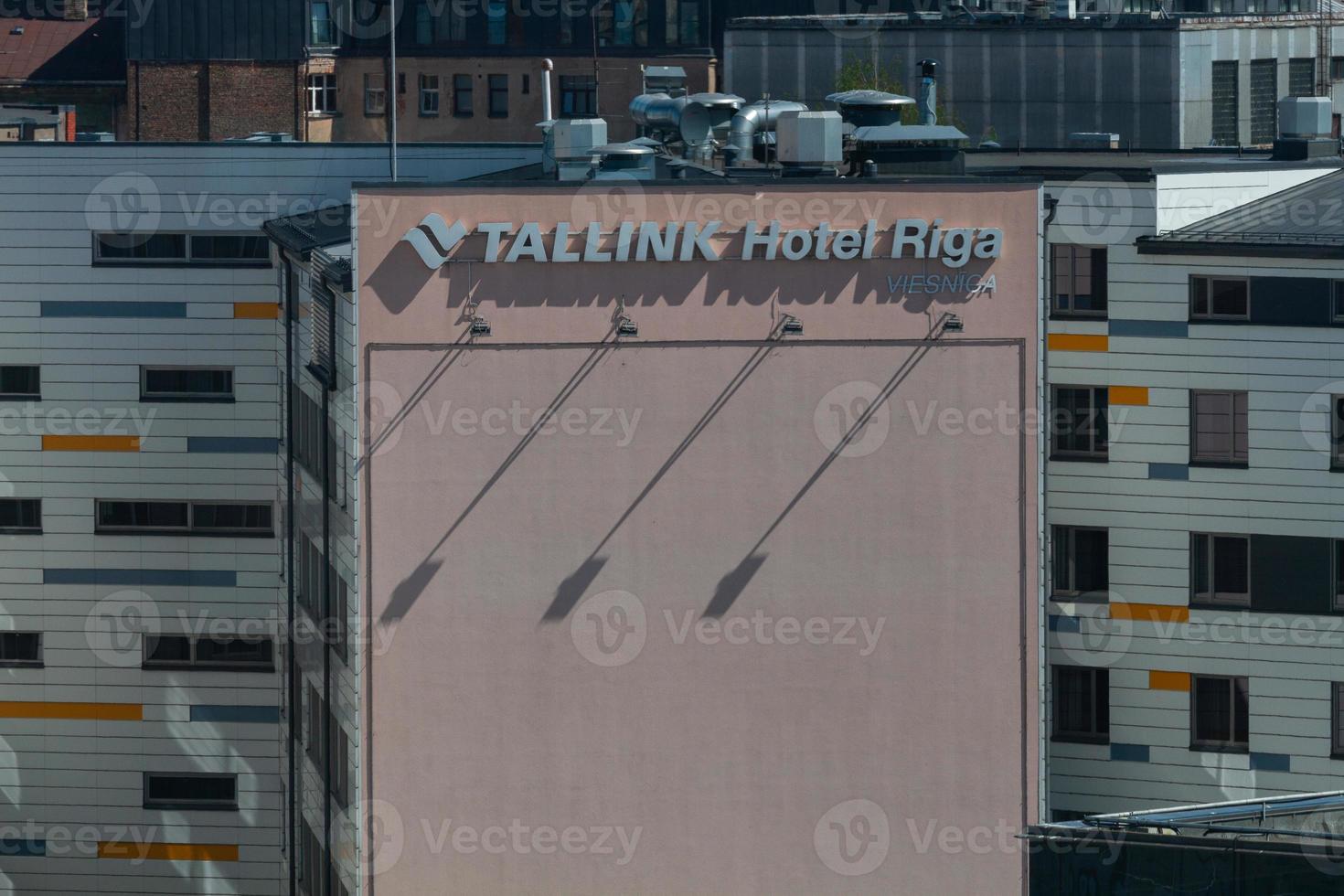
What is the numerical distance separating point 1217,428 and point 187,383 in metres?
19.8

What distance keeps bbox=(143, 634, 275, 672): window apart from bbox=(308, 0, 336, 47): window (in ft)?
207

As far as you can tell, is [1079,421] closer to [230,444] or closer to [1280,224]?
[1280,224]

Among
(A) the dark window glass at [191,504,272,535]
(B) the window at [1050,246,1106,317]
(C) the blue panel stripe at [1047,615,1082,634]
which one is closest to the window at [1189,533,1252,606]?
(C) the blue panel stripe at [1047,615,1082,634]

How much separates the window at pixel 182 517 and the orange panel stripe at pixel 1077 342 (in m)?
15.8

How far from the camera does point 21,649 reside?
1871 inches

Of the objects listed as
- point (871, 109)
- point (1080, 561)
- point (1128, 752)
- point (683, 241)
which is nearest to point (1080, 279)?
point (871, 109)

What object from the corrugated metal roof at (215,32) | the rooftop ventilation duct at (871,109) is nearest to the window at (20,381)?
the rooftop ventilation duct at (871,109)

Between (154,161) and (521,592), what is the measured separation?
54.4 ft

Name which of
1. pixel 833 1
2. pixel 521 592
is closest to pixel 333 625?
pixel 521 592

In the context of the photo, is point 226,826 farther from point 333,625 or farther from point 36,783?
point 333,625

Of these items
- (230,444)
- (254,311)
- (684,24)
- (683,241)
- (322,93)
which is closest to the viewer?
(683,241)

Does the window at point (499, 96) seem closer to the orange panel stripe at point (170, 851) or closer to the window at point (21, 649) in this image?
the window at point (21, 649)

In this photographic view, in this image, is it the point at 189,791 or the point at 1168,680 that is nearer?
the point at 1168,680

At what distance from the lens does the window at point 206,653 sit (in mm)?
47094
